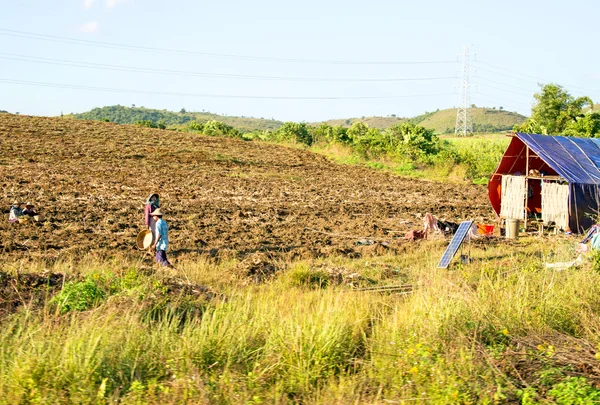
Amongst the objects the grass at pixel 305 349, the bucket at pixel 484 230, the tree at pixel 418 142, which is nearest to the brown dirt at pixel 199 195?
the bucket at pixel 484 230

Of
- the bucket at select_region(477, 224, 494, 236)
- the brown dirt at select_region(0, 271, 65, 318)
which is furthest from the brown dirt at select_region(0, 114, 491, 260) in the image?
the brown dirt at select_region(0, 271, 65, 318)

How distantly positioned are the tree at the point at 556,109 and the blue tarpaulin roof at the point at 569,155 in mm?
24175

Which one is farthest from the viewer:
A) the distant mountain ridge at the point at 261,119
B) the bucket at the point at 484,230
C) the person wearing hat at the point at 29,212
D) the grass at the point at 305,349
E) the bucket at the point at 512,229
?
the distant mountain ridge at the point at 261,119

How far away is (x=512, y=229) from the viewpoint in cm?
1664

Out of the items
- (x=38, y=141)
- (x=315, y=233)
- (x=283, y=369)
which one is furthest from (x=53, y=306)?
(x=38, y=141)

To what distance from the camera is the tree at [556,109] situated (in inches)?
1626

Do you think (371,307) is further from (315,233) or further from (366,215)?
(366,215)

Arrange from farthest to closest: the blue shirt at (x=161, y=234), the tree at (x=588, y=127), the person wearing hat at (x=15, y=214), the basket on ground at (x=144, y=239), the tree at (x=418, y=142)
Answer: the tree at (x=418, y=142) < the tree at (x=588, y=127) < the person wearing hat at (x=15, y=214) < the basket on ground at (x=144, y=239) < the blue shirt at (x=161, y=234)

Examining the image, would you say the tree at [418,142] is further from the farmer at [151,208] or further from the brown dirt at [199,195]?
the farmer at [151,208]

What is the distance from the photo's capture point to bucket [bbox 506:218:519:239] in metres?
16.6

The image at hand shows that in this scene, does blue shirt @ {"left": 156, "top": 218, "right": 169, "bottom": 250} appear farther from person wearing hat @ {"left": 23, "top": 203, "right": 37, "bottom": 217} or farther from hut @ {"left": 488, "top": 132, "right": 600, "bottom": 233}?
hut @ {"left": 488, "top": 132, "right": 600, "bottom": 233}

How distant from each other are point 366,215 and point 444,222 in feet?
10.9

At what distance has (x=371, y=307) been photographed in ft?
25.6

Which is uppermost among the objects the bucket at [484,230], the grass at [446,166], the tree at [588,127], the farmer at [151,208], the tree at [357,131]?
the tree at [357,131]
